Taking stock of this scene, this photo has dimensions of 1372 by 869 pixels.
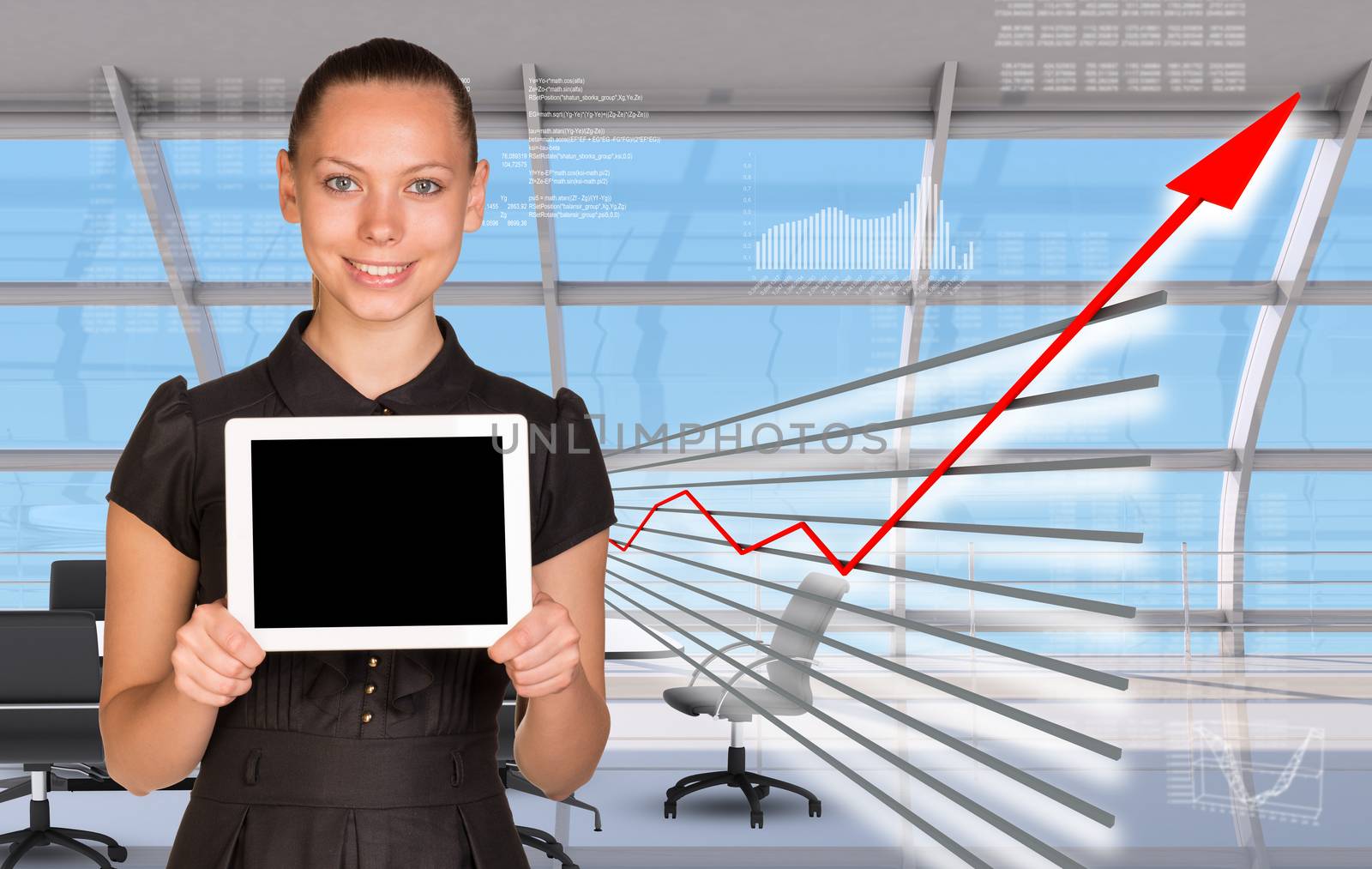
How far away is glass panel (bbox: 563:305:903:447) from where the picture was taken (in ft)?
21.3

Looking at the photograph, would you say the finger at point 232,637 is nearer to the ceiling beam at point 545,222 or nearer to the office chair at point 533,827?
the office chair at point 533,827

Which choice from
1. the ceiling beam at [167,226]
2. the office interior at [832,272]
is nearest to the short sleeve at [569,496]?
the office interior at [832,272]

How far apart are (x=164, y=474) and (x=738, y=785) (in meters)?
3.25

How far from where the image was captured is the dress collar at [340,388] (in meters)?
1.05

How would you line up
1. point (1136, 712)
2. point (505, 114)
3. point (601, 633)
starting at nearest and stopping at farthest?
point (601, 633)
point (1136, 712)
point (505, 114)

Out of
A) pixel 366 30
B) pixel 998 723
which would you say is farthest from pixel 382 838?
pixel 366 30

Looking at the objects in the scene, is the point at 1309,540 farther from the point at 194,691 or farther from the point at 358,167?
the point at 194,691

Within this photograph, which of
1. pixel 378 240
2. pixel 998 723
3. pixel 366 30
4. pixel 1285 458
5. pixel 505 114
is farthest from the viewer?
pixel 1285 458

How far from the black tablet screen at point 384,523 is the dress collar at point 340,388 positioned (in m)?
0.18

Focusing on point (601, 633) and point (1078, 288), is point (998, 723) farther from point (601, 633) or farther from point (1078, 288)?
point (1078, 288)

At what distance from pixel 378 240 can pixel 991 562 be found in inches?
255

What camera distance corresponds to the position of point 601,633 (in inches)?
42.9

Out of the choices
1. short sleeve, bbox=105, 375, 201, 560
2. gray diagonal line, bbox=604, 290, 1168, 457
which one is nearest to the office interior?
gray diagonal line, bbox=604, 290, 1168, 457

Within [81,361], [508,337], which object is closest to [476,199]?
[508,337]
